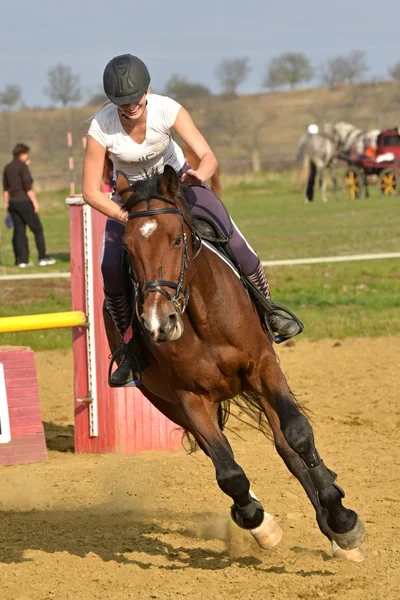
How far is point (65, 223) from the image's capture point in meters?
31.6

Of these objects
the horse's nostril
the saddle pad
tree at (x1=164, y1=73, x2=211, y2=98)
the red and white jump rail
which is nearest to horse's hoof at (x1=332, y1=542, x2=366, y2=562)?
the saddle pad

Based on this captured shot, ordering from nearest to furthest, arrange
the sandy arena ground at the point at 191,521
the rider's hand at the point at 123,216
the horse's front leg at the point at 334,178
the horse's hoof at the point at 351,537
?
the rider's hand at the point at 123,216, the sandy arena ground at the point at 191,521, the horse's hoof at the point at 351,537, the horse's front leg at the point at 334,178

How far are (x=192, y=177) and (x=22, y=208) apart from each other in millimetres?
15130

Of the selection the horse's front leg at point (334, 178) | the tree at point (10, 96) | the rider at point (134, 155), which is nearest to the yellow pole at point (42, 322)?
the rider at point (134, 155)

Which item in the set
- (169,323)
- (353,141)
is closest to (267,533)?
(169,323)

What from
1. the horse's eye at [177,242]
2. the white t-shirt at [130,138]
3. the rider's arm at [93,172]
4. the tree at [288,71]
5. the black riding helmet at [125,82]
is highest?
the black riding helmet at [125,82]

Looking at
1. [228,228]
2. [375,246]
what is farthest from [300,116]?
[228,228]

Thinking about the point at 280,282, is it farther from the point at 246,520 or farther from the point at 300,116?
the point at 300,116

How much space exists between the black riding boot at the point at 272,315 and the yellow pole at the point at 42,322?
7.31ft

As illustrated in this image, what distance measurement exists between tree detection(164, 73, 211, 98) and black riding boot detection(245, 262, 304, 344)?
67082 mm

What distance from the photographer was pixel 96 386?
812 cm

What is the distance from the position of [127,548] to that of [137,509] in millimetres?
927

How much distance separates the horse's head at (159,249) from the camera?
466 cm

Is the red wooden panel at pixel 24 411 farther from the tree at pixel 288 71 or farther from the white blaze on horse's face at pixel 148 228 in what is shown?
the tree at pixel 288 71
